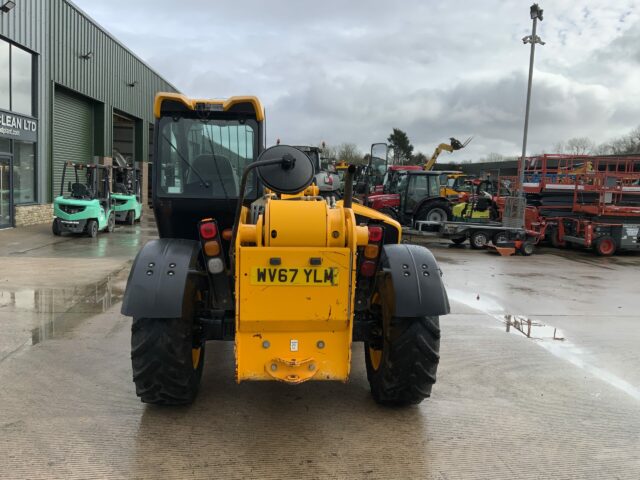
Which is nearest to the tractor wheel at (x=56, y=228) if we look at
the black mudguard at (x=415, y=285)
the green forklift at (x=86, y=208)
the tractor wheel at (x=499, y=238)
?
the green forklift at (x=86, y=208)

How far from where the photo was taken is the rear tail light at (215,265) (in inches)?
150

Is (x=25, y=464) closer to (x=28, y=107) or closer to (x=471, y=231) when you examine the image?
(x=471, y=231)

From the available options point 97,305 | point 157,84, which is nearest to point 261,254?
point 97,305

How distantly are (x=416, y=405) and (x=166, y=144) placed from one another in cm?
316

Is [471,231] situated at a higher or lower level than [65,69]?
lower

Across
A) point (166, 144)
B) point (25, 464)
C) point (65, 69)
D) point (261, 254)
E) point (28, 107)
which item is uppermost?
point (65, 69)

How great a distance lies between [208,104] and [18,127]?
554 inches

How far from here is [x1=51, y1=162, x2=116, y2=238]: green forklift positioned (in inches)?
585

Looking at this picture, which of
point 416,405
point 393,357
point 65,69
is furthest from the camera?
point 65,69

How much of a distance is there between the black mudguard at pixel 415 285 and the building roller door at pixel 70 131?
17.7m

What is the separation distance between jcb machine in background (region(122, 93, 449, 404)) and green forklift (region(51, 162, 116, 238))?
1209 centimetres

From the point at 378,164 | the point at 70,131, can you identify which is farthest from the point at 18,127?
the point at 378,164

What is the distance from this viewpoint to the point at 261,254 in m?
3.33

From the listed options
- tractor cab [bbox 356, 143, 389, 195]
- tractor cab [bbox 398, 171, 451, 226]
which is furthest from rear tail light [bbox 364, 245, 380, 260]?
tractor cab [bbox 356, 143, 389, 195]
